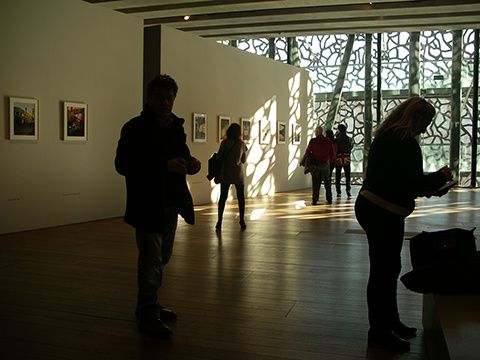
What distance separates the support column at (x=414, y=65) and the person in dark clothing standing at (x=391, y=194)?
62.0ft

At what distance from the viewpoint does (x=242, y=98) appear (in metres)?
17.5

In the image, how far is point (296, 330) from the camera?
4746mm

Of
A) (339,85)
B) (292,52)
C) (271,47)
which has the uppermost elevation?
(271,47)

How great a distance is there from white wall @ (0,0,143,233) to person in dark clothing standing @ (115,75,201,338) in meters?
6.33

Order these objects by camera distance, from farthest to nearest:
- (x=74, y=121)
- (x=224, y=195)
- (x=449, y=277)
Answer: (x=74, y=121) → (x=224, y=195) → (x=449, y=277)

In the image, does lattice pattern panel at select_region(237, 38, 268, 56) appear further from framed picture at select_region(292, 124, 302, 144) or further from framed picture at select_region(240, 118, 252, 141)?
framed picture at select_region(240, 118, 252, 141)

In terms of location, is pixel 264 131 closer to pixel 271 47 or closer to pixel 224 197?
pixel 271 47

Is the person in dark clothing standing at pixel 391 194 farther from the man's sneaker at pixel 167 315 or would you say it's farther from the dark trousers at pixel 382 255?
the man's sneaker at pixel 167 315

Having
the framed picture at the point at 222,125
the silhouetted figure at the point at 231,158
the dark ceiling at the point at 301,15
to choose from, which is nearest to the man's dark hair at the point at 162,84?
the silhouetted figure at the point at 231,158

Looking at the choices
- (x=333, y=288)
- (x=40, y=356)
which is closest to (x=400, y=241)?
(x=333, y=288)

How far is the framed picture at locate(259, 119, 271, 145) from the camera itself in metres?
18.6

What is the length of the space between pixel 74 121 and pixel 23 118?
1292 mm

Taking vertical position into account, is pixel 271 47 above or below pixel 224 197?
above

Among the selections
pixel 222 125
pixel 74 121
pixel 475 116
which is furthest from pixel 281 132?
pixel 74 121
